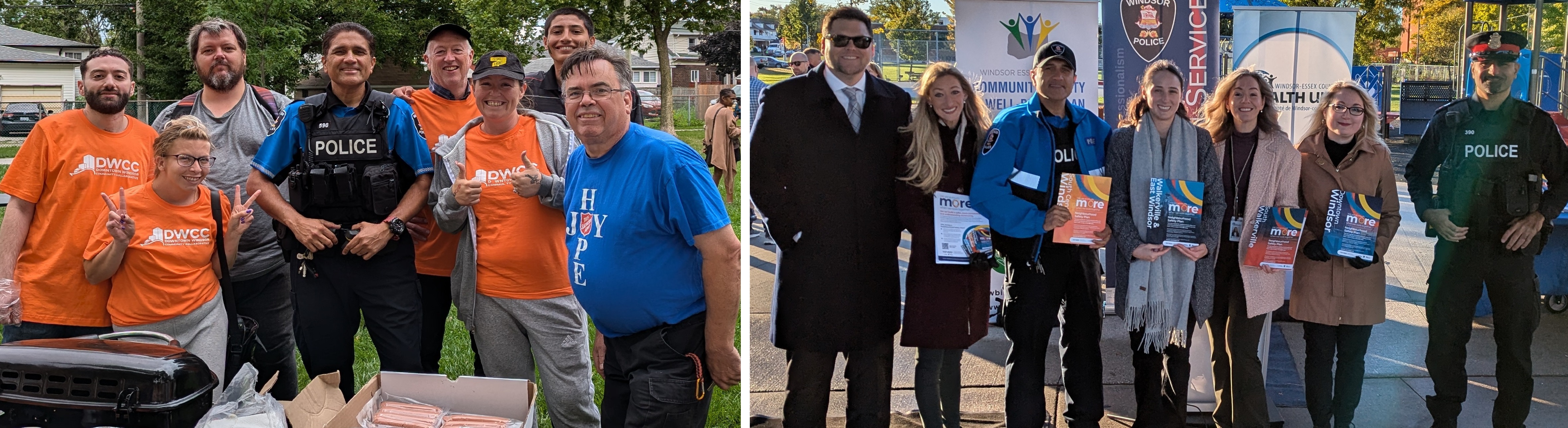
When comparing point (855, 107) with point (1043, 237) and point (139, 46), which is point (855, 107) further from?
point (139, 46)

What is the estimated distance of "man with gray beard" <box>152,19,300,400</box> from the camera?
329 centimetres

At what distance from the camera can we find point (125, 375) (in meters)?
2.18

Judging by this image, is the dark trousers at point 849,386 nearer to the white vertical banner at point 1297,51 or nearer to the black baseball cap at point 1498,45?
the white vertical banner at point 1297,51

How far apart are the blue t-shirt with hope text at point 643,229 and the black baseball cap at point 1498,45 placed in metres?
2.43

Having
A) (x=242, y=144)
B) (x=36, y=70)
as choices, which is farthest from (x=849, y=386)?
(x=36, y=70)

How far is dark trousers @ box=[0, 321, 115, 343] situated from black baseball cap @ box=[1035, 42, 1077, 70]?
3079 millimetres

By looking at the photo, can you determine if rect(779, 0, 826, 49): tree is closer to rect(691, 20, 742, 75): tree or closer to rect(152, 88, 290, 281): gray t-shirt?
rect(691, 20, 742, 75): tree

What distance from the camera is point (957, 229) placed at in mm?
2770

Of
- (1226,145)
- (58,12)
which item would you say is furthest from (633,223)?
(58,12)

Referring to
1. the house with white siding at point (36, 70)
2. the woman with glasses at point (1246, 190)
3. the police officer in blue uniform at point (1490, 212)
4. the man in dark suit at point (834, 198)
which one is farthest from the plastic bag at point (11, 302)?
the house with white siding at point (36, 70)

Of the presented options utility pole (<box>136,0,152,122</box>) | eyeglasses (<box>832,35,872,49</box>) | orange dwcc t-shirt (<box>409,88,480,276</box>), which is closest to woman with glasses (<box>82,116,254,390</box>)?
orange dwcc t-shirt (<box>409,88,480,276</box>)

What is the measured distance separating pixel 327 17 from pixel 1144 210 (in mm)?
28823

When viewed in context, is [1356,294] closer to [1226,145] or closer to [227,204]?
[1226,145]

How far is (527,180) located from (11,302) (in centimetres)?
183
